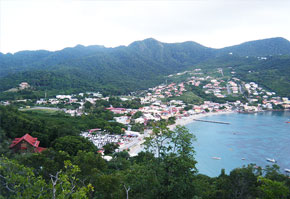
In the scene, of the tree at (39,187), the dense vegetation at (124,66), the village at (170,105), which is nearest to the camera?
the tree at (39,187)

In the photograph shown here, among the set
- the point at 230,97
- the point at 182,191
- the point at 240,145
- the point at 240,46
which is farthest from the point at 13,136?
the point at 240,46

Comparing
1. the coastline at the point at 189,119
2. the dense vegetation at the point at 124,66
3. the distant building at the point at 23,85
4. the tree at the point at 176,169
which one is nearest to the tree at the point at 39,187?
the tree at the point at 176,169

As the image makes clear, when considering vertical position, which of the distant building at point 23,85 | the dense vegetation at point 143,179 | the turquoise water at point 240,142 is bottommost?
the turquoise water at point 240,142

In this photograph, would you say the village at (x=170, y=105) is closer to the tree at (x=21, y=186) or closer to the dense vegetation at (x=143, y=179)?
the dense vegetation at (x=143, y=179)

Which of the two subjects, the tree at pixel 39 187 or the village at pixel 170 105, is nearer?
the tree at pixel 39 187

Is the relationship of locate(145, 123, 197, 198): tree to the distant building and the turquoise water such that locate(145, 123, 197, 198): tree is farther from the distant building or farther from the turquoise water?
the distant building

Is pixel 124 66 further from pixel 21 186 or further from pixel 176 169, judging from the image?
pixel 21 186
